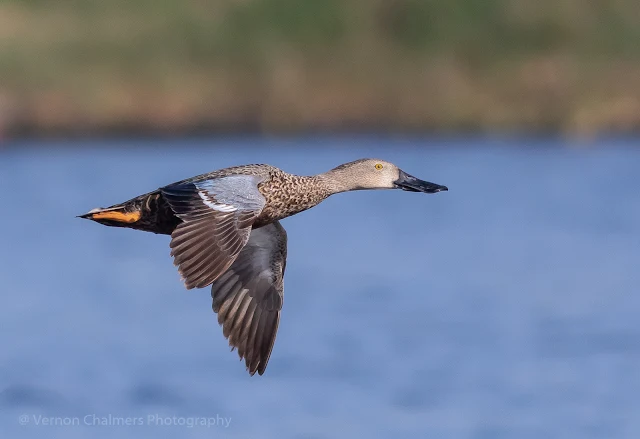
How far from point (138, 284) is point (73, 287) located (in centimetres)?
89

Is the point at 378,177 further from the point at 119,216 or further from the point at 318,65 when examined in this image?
the point at 318,65

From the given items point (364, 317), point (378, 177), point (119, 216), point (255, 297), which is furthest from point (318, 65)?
point (119, 216)

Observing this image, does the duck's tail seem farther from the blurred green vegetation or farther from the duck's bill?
the blurred green vegetation

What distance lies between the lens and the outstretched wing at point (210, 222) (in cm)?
685

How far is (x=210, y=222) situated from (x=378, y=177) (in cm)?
181

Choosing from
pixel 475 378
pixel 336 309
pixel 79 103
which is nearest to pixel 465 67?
pixel 79 103

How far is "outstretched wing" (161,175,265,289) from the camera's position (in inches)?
270

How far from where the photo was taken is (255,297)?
847 cm

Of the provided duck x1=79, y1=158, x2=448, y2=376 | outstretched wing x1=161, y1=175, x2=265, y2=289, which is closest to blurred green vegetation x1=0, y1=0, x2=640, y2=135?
duck x1=79, y1=158, x2=448, y2=376

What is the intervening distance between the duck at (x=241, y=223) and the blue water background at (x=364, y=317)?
3.14m

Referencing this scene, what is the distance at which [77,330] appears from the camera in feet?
50.9

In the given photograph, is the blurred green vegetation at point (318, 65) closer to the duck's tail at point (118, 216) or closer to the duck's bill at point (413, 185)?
the duck's bill at point (413, 185)

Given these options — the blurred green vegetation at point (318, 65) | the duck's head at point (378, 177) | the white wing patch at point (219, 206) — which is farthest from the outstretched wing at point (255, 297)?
the blurred green vegetation at point (318, 65)

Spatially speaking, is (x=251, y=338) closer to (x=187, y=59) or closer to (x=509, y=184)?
(x=509, y=184)
